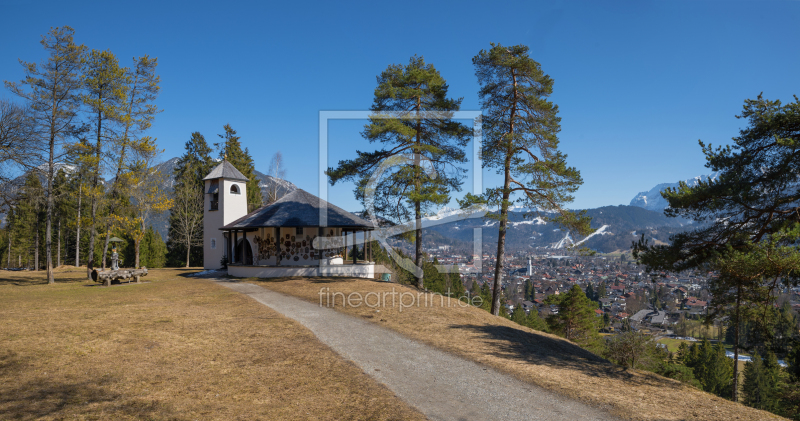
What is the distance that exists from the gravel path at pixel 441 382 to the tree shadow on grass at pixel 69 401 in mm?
3471

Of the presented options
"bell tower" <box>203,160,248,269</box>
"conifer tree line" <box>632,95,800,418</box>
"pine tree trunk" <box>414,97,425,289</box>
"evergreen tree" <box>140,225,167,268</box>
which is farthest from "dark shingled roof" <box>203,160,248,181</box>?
"conifer tree line" <box>632,95,800,418</box>

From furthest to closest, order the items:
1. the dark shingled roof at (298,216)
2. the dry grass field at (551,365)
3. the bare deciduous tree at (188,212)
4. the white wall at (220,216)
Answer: the bare deciduous tree at (188,212)
the white wall at (220,216)
the dark shingled roof at (298,216)
the dry grass field at (551,365)

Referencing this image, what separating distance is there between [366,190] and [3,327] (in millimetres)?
12813

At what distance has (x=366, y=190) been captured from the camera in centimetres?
1870

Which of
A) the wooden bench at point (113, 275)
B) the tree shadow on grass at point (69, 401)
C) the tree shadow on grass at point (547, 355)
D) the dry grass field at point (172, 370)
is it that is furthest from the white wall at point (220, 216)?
the tree shadow on grass at point (69, 401)

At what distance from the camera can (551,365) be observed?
27.2ft

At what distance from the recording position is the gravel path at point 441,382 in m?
5.61

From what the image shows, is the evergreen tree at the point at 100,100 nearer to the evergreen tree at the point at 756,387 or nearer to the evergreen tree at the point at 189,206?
the evergreen tree at the point at 189,206

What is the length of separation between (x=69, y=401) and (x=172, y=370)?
1742 mm

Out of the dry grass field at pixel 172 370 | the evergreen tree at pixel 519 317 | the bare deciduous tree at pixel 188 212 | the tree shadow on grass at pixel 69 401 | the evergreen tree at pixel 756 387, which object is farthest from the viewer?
the evergreen tree at pixel 519 317

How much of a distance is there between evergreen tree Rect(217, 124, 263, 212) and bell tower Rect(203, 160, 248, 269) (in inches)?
456

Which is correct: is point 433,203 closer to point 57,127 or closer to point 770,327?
point 770,327

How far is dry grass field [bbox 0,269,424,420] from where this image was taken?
207 inches

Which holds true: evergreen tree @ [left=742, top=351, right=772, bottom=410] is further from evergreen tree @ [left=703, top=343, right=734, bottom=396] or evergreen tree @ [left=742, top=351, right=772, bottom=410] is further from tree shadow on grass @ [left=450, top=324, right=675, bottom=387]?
tree shadow on grass @ [left=450, top=324, right=675, bottom=387]
